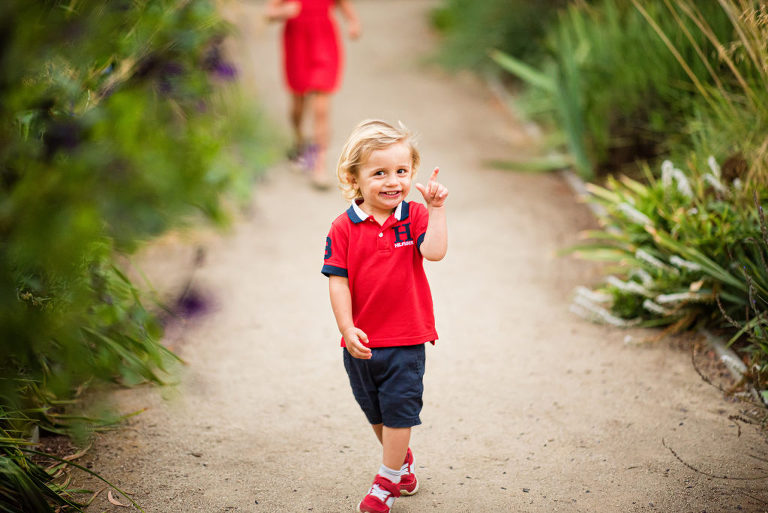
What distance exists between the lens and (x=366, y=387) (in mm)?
2617

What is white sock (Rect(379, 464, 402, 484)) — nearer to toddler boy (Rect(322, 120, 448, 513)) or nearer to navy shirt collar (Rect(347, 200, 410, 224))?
toddler boy (Rect(322, 120, 448, 513))

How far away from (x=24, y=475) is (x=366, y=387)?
1.16m

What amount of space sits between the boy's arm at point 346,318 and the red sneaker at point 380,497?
491 millimetres

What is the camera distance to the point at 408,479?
282cm

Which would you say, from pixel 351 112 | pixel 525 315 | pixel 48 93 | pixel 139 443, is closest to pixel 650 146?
pixel 525 315

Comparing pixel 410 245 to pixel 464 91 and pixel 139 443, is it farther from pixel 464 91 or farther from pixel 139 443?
pixel 464 91

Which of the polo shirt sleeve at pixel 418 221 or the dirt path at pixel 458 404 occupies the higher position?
the polo shirt sleeve at pixel 418 221

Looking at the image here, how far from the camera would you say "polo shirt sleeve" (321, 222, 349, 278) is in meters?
2.53

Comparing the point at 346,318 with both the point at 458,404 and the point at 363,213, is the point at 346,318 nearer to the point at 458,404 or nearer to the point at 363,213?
the point at 363,213

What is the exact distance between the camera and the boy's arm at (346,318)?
2.42 meters

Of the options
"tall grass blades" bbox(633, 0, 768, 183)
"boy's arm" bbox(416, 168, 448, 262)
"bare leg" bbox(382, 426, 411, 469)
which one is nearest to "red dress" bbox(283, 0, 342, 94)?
"tall grass blades" bbox(633, 0, 768, 183)

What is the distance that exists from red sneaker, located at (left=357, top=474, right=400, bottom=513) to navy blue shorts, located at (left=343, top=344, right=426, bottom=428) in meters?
0.23

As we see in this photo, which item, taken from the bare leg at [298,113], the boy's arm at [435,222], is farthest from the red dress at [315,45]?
the boy's arm at [435,222]

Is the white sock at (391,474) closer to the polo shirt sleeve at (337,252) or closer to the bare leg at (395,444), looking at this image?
the bare leg at (395,444)
